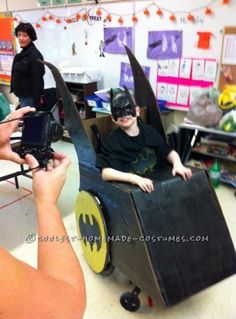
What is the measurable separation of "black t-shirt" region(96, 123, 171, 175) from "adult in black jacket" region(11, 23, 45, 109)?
1.74 meters

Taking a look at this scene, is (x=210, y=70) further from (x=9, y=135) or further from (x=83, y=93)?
(x=9, y=135)

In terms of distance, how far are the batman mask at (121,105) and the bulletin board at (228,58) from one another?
1.55 metres

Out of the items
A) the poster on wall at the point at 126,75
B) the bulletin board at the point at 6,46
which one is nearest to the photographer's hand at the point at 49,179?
the poster on wall at the point at 126,75

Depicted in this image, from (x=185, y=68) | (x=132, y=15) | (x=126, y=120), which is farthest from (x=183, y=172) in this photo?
(x=132, y=15)

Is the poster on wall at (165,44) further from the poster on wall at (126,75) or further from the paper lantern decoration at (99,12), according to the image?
the paper lantern decoration at (99,12)

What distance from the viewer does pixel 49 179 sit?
2.39 ft

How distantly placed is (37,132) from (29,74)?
2306 millimetres

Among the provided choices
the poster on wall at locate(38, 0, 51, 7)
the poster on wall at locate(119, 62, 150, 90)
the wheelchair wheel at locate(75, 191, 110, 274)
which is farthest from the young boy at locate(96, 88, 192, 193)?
the poster on wall at locate(38, 0, 51, 7)

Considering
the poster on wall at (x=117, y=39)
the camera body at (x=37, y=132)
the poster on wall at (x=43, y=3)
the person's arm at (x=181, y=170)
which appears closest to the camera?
the camera body at (x=37, y=132)

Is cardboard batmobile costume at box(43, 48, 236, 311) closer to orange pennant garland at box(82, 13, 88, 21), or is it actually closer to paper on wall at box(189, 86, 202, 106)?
paper on wall at box(189, 86, 202, 106)

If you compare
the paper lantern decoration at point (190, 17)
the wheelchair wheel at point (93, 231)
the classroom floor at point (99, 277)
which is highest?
the paper lantern decoration at point (190, 17)

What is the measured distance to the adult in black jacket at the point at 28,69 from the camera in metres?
2.93

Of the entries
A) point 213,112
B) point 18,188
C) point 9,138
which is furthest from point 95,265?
point 213,112

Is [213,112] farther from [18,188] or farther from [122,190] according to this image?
[18,188]
